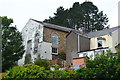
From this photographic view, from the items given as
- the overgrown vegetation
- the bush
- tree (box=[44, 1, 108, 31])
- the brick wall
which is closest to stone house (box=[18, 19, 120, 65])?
the brick wall

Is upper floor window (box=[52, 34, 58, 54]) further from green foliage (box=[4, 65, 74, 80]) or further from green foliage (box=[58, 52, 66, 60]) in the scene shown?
green foliage (box=[4, 65, 74, 80])

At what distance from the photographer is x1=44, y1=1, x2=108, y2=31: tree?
68.4 metres

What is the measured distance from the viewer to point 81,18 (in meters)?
69.6

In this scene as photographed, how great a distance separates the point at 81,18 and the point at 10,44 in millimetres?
32835

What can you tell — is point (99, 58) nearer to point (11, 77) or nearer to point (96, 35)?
point (11, 77)

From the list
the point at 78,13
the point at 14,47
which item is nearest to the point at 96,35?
the point at 14,47

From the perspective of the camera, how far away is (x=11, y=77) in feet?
62.6

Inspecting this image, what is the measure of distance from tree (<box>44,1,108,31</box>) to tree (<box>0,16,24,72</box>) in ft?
88.3

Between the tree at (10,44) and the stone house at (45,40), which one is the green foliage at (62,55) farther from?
the tree at (10,44)

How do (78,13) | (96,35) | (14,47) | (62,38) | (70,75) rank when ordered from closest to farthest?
(70,75) < (14,47) < (96,35) < (62,38) < (78,13)

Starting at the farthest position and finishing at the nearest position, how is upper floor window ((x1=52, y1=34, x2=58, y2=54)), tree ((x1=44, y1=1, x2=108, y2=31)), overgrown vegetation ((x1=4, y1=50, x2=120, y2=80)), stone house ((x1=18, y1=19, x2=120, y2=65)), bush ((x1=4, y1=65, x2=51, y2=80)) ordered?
tree ((x1=44, y1=1, x2=108, y2=31)) < upper floor window ((x1=52, y1=34, x2=58, y2=54)) < stone house ((x1=18, y1=19, x2=120, y2=65)) < bush ((x1=4, y1=65, x2=51, y2=80)) < overgrown vegetation ((x1=4, y1=50, x2=120, y2=80))

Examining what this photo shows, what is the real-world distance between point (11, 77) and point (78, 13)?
51776 millimetres

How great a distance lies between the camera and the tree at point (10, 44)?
37.9m

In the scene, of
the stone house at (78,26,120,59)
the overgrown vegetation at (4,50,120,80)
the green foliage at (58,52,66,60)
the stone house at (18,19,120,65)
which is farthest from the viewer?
the green foliage at (58,52,66,60)
